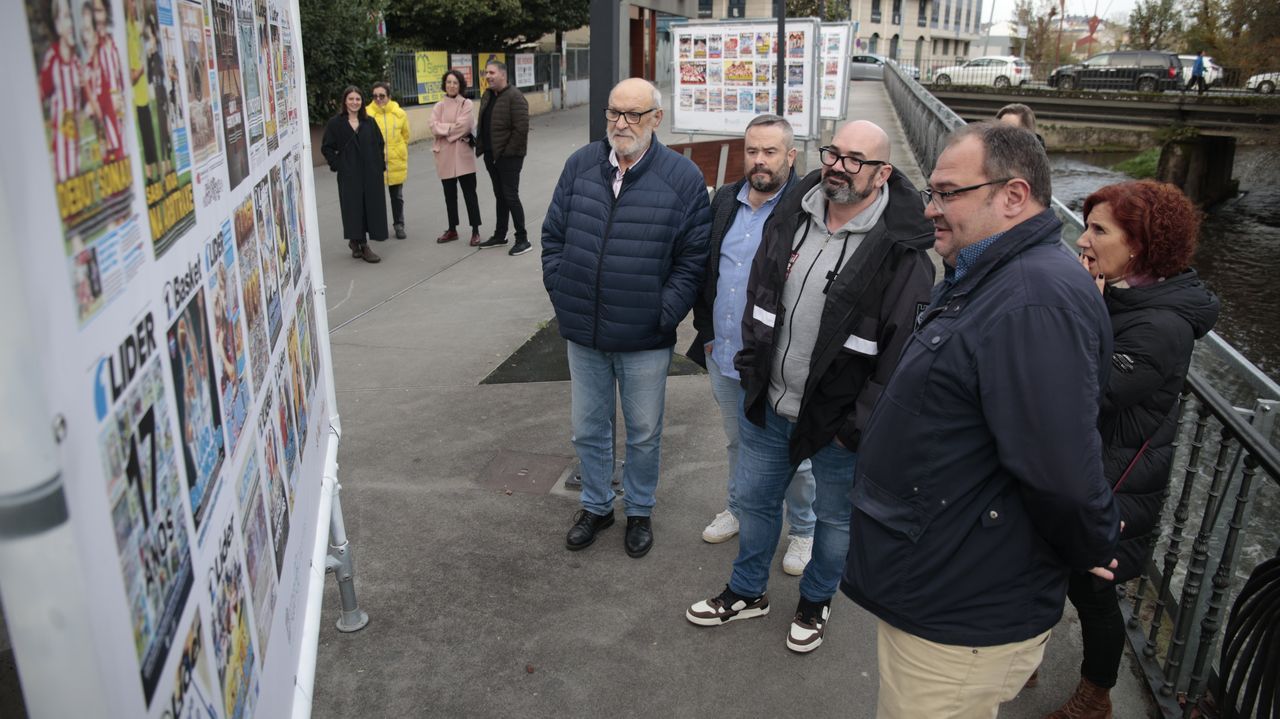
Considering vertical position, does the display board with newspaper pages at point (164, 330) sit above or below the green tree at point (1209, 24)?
below

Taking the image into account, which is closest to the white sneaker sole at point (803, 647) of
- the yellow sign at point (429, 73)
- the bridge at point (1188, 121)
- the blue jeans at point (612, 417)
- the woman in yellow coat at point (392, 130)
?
the blue jeans at point (612, 417)

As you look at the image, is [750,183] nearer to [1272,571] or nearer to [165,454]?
[1272,571]

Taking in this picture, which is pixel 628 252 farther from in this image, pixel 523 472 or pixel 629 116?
pixel 523 472

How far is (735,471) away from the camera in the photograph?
3.99 m

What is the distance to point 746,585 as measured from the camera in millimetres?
3760

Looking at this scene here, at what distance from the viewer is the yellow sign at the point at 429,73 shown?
74.1 feet

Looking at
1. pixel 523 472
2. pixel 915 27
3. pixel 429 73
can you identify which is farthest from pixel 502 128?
pixel 915 27

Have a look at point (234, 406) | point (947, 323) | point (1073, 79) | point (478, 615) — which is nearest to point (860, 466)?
point (947, 323)

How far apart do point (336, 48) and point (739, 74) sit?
1002cm

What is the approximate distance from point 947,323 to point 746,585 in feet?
6.34

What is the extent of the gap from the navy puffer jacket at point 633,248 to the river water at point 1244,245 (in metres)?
14.0

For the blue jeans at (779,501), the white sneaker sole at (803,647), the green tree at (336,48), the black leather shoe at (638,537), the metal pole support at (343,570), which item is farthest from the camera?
the green tree at (336,48)

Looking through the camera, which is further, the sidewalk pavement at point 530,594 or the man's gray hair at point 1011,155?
the sidewalk pavement at point 530,594

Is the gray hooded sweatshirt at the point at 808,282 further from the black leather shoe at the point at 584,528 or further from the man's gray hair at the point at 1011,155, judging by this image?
the black leather shoe at the point at 584,528
